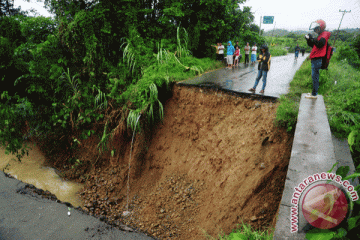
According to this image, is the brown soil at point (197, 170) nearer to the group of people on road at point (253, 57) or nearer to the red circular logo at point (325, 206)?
the group of people on road at point (253, 57)

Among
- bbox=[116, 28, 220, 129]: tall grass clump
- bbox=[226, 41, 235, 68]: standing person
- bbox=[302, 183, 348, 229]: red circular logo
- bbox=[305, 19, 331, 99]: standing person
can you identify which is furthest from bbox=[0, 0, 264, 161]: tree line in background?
bbox=[302, 183, 348, 229]: red circular logo

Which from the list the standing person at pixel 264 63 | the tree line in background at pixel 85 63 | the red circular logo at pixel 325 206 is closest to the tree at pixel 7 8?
the tree line in background at pixel 85 63

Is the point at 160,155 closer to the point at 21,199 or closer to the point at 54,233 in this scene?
the point at 54,233

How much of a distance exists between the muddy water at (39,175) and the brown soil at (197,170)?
45cm

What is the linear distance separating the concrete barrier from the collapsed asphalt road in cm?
325

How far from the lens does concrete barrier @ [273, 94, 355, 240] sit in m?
1.72

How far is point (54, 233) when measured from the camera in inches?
160

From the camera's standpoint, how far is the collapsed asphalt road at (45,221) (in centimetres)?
404

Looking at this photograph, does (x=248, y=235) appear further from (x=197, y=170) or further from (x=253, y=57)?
(x=253, y=57)

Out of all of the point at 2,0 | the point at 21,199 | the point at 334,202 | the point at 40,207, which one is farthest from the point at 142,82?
the point at 2,0

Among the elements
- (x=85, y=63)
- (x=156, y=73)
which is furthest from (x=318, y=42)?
(x=85, y=63)

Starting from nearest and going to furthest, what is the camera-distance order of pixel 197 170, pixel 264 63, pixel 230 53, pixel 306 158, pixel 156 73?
pixel 306 158
pixel 197 170
pixel 264 63
pixel 156 73
pixel 230 53

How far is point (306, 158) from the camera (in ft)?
7.84

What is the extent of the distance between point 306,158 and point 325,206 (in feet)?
3.56
